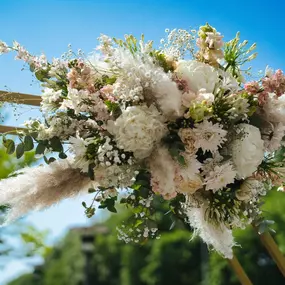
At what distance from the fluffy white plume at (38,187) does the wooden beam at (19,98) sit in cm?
24

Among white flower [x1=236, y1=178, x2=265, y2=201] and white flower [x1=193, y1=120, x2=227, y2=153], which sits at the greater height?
white flower [x1=193, y1=120, x2=227, y2=153]

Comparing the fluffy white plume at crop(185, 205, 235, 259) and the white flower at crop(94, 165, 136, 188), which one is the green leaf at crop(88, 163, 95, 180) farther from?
the fluffy white plume at crop(185, 205, 235, 259)

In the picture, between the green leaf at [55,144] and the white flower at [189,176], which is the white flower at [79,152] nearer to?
the green leaf at [55,144]

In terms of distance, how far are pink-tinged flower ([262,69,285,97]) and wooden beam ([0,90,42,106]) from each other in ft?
2.72

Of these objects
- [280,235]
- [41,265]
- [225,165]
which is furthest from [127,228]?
[41,265]

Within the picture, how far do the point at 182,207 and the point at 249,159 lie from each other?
16.0 inches

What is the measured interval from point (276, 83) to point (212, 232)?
1.85 feet

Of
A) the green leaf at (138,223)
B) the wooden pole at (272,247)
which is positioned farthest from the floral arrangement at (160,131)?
the wooden pole at (272,247)

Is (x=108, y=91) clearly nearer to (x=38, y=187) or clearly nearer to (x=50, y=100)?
(x=50, y=100)

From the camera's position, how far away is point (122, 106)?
2199mm

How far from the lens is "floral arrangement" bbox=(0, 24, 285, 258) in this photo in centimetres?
222

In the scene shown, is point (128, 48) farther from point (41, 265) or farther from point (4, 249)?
point (41, 265)

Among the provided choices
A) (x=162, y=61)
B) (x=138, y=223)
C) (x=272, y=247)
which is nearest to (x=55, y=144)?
(x=162, y=61)

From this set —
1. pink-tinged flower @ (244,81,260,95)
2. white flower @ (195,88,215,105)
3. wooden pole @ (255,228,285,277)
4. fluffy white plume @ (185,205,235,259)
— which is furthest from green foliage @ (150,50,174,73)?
wooden pole @ (255,228,285,277)
